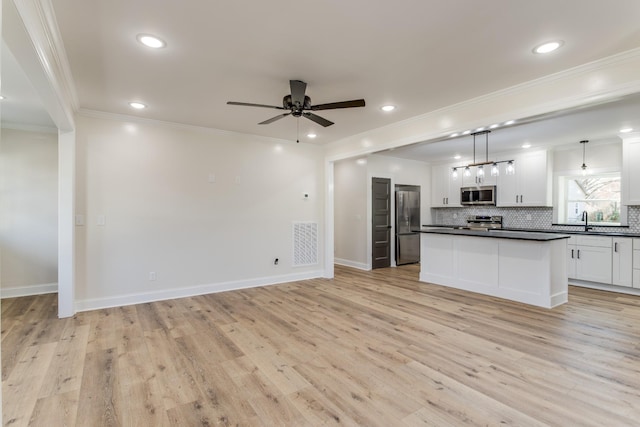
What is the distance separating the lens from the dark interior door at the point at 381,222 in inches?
277

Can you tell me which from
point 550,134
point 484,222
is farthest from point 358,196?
point 550,134

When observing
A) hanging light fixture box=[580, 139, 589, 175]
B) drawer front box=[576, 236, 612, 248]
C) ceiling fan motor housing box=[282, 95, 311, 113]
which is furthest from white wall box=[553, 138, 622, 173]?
ceiling fan motor housing box=[282, 95, 311, 113]

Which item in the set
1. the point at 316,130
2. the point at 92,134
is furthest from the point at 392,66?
the point at 92,134

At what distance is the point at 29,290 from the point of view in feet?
16.2

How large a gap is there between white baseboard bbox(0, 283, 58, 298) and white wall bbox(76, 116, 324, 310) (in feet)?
4.80

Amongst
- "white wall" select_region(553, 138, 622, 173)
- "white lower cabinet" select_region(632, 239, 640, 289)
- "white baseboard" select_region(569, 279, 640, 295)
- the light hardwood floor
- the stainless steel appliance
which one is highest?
"white wall" select_region(553, 138, 622, 173)

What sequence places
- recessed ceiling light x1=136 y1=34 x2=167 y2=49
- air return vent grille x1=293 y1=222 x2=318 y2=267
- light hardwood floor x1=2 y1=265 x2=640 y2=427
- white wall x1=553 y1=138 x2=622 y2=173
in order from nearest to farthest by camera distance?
light hardwood floor x1=2 y1=265 x2=640 y2=427
recessed ceiling light x1=136 y1=34 x2=167 y2=49
white wall x1=553 y1=138 x2=622 y2=173
air return vent grille x1=293 y1=222 x2=318 y2=267

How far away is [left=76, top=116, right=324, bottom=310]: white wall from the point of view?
167 inches

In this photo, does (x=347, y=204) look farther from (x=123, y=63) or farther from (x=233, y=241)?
(x=123, y=63)

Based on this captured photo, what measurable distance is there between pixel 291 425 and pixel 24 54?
2.87 m

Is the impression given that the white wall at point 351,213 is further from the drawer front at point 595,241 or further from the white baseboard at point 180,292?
the drawer front at point 595,241

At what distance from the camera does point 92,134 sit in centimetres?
422

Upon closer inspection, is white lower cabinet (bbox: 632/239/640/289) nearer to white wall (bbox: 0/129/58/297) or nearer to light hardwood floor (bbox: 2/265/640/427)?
light hardwood floor (bbox: 2/265/640/427)

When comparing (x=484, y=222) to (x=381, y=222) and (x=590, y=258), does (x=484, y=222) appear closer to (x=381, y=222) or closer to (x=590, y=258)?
(x=590, y=258)
